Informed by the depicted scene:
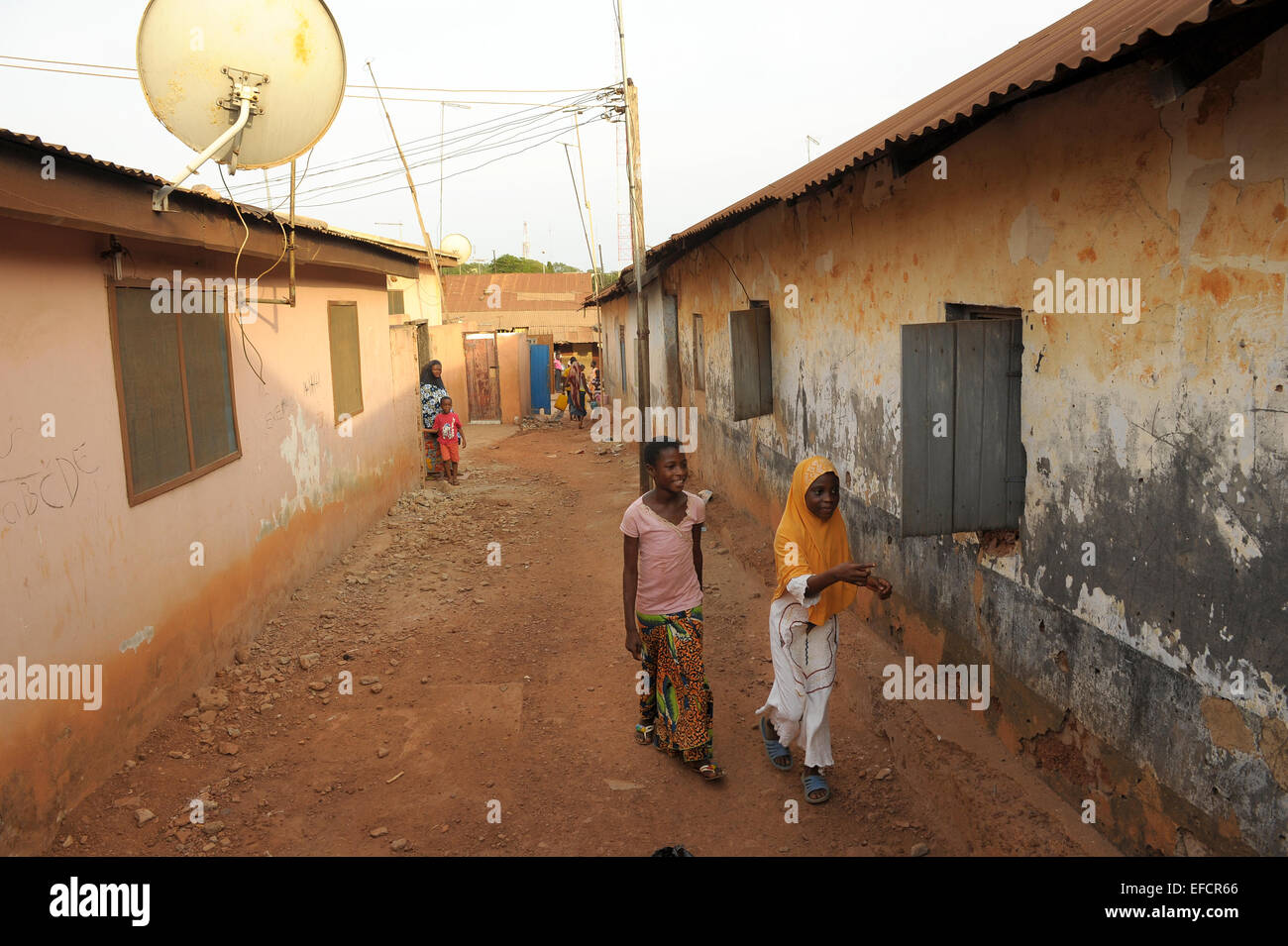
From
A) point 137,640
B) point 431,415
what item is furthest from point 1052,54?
point 431,415

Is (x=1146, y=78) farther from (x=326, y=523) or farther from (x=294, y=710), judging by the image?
(x=326, y=523)

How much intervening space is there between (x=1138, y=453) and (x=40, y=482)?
4.85 metres

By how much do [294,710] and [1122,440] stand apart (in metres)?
4.99

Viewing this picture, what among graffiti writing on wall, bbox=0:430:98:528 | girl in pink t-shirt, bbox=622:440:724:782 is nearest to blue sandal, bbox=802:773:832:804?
girl in pink t-shirt, bbox=622:440:724:782

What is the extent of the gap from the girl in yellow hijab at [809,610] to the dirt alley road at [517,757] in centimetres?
36

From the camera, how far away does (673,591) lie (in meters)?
4.51

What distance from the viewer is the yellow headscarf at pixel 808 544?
4.09 m

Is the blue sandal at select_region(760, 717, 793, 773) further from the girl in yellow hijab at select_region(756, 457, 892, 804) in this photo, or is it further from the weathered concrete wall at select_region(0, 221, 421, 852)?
the weathered concrete wall at select_region(0, 221, 421, 852)

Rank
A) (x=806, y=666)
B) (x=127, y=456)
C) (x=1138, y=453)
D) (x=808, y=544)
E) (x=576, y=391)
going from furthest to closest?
(x=576, y=391) < (x=127, y=456) < (x=806, y=666) < (x=808, y=544) < (x=1138, y=453)

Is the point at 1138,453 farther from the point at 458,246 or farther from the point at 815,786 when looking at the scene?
the point at 458,246

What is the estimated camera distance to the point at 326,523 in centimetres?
899

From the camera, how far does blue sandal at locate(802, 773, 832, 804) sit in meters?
4.34

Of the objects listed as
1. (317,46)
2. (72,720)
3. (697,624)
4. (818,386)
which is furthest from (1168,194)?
(72,720)

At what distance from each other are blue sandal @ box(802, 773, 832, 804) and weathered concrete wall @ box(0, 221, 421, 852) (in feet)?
11.5
